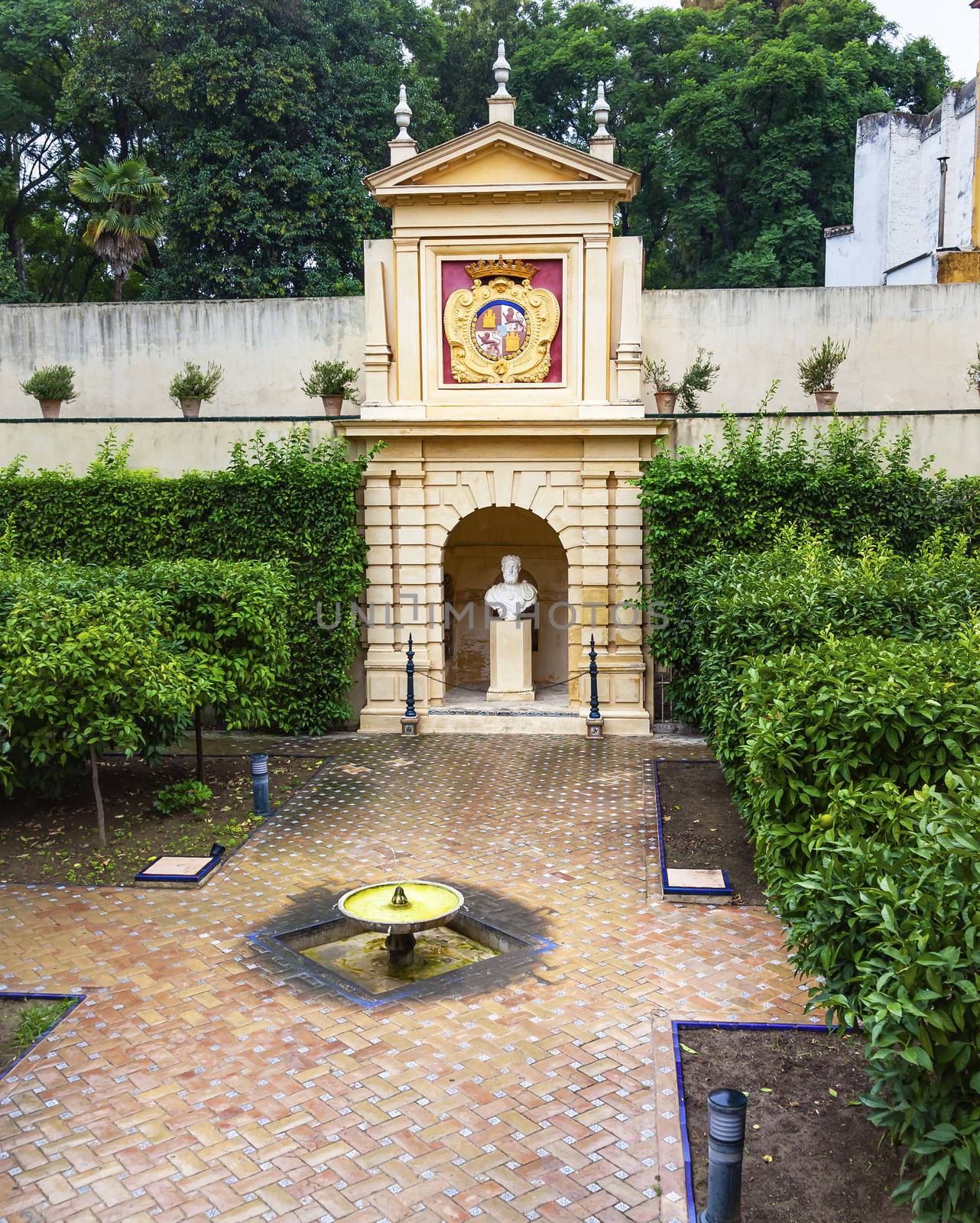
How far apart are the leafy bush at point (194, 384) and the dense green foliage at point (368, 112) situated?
7.00 meters

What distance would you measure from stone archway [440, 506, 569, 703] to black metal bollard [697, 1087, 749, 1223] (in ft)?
47.5

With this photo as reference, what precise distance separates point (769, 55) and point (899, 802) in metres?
30.7

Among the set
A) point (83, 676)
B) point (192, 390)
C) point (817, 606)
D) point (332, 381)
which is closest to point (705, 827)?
point (817, 606)

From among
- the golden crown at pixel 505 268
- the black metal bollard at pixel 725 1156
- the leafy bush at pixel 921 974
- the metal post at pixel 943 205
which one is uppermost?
the metal post at pixel 943 205

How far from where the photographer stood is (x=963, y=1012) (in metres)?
4.83

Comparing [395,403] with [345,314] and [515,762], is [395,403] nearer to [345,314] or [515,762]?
[345,314]

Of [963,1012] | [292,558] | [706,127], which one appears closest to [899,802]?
[963,1012]

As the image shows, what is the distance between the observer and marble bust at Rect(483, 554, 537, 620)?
1836 centimetres

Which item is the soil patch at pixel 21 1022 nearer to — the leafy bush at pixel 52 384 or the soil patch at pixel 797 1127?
the soil patch at pixel 797 1127

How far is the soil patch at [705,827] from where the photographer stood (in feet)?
36.3

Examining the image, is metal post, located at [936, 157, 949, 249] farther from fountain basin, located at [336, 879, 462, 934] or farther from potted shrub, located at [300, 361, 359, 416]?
fountain basin, located at [336, 879, 462, 934]

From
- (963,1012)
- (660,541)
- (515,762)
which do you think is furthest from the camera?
(660,541)

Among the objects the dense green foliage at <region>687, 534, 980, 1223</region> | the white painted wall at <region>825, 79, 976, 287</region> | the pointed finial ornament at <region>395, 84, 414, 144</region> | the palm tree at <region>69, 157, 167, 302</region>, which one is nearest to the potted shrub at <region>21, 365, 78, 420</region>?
the palm tree at <region>69, 157, 167, 302</region>

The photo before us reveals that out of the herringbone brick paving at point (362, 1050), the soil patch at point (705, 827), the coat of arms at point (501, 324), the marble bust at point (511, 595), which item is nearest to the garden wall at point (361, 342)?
the coat of arms at point (501, 324)
